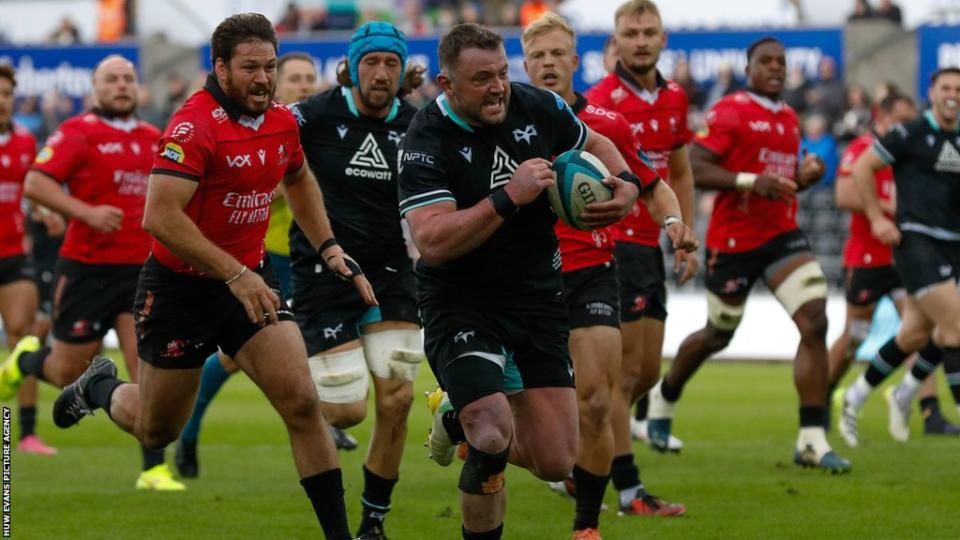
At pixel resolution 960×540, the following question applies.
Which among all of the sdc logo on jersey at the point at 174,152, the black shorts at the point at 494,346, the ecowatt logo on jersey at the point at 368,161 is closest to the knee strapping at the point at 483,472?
the black shorts at the point at 494,346

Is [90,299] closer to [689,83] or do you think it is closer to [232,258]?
[232,258]

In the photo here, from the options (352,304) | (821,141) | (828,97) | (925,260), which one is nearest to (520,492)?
(352,304)

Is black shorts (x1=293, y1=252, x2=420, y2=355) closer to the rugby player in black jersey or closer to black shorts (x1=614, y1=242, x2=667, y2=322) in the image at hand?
black shorts (x1=614, y1=242, x2=667, y2=322)

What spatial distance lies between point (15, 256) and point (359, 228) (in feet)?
16.1

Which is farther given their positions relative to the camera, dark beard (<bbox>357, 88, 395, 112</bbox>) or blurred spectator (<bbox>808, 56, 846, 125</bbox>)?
blurred spectator (<bbox>808, 56, 846, 125</bbox>)

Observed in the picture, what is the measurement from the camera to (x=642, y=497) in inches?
362

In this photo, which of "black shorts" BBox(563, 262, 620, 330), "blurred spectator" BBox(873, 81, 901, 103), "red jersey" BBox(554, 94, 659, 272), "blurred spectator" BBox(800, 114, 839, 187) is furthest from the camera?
"blurred spectator" BBox(800, 114, 839, 187)

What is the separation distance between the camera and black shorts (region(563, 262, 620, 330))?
8.47 m

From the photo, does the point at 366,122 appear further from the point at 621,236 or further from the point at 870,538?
the point at 870,538

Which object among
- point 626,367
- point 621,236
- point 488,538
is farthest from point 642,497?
point 488,538

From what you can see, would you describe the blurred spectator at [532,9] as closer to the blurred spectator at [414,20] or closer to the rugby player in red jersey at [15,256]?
the blurred spectator at [414,20]

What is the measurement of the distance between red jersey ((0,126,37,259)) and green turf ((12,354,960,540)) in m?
1.72

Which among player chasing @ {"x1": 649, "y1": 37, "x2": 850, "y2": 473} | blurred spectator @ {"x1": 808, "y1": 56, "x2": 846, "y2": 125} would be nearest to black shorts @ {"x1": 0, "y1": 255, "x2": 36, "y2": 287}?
player chasing @ {"x1": 649, "y1": 37, "x2": 850, "y2": 473}

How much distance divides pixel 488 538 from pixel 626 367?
9.56 ft
